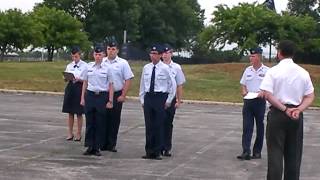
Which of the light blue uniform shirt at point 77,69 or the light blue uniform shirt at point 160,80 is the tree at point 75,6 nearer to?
the light blue uniform shirt at point 77,69

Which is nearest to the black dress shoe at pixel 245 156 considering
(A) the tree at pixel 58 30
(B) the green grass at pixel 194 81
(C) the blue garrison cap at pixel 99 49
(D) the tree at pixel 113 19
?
(C) the blue garrison cap at pixel 99 49

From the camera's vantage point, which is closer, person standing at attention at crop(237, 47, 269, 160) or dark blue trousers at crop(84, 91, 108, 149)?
dark blue trousers at crop(84, 91, 108, 149)

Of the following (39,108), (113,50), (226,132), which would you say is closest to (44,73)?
(39,108)

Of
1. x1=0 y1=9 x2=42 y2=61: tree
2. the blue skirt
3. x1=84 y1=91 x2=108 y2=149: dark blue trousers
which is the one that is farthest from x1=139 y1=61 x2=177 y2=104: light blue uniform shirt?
x1=0 y1=9 x2=42 y2=61: tree

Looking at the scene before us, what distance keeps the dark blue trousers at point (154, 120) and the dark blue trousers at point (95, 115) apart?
0.74 metres

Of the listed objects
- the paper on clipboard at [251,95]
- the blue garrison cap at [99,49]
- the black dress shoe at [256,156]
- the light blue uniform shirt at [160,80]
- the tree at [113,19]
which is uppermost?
the tree at [113,19]

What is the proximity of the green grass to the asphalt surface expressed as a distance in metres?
11.3

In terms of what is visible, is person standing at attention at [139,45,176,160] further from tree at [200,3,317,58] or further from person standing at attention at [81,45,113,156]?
tree at [200,3,317,58]

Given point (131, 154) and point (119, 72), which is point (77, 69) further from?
point (131, 154)

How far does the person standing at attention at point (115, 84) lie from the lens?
37.3ft

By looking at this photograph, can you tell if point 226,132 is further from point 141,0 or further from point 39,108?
point 141,0

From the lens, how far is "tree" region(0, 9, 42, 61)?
61594mm

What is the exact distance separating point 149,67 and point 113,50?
72cm

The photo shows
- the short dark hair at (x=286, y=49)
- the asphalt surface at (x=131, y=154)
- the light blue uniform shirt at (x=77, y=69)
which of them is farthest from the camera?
the light blue uniform shirt at (x=77, y=69)
